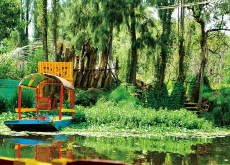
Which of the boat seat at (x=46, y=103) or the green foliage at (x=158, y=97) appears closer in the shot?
the boat seat at (x=46, y=103)

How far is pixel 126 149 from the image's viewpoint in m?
7.20

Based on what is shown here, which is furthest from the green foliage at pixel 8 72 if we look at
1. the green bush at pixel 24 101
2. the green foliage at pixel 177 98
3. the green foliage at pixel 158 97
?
the green foliage at pixel 177 98

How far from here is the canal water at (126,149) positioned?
6121 millimetres

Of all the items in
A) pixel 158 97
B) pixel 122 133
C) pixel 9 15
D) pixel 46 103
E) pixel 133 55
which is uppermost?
pixel 9 15

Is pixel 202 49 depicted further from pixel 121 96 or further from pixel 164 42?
pixel 121 96


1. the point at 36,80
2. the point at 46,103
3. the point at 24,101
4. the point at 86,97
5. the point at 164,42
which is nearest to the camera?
the point at 46,103

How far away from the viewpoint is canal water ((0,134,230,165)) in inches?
241

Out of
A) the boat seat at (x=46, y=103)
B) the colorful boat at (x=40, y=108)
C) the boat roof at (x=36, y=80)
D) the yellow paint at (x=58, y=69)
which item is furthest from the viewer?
the yellow paint at (x=58, y=69)

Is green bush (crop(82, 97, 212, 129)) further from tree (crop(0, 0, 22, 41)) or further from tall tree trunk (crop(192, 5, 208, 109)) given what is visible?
tree (crop(0, 0, 22, 41))

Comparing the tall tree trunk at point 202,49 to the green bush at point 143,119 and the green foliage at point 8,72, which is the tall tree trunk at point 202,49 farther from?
the green foliage at point 8,72

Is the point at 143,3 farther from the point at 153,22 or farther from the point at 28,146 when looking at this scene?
the point at 28,146

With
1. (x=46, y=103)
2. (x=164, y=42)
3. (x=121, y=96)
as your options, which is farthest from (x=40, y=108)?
(x=164, y=42)

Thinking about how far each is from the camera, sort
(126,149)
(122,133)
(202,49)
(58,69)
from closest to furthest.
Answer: (126,149) < (122,133) < (58,69) < (202,49)

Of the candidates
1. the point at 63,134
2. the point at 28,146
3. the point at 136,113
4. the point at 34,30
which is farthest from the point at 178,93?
the point at 34,30
